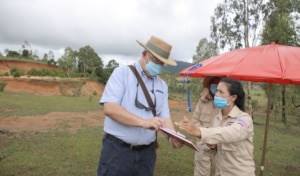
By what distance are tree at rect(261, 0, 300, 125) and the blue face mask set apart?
10279mm

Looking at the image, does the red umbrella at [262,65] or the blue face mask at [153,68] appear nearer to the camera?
the blue face mask at [153,68]

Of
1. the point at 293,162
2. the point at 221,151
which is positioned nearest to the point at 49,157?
the point at 221,151

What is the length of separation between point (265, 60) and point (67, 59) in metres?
49.4

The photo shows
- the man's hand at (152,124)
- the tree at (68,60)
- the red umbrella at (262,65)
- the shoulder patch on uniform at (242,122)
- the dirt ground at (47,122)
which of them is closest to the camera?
the man's hand at (152,124)

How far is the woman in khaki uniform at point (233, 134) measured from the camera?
2.18 meters

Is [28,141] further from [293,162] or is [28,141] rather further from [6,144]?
[293,162]

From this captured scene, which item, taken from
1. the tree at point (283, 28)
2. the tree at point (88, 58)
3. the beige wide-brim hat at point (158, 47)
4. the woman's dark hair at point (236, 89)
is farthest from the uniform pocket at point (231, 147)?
the tree at point (88, 58)

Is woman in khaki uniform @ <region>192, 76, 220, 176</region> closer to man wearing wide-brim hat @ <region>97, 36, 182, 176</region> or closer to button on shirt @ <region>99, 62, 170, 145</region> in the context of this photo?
man wearing wide-brim hat @ <region>97, 36, 182, 176</region>

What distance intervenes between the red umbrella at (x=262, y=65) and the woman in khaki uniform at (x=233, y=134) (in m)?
0.47

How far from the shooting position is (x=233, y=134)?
218 centimetres

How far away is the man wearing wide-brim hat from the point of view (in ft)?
7.49

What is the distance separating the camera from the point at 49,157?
6.32 meters

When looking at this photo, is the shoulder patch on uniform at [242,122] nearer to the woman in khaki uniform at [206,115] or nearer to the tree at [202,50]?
the woman in khaki uniform at [206,115]

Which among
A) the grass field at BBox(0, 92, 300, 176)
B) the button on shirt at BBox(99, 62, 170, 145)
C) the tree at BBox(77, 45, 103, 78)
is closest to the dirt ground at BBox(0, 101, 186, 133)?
the grass field at BBox(0, 92, 300, 176)
